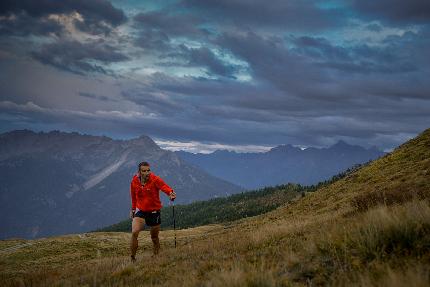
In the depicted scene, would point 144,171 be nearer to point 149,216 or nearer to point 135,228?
point 149,216

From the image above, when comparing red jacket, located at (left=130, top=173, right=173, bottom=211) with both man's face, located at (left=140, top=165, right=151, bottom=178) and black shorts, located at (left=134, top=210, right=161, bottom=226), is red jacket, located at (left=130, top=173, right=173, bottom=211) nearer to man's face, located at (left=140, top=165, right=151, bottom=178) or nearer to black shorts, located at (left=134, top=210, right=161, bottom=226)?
black shorts, located at (left=134, top=210, right=161, bottom=226)

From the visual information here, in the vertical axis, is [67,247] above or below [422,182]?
below

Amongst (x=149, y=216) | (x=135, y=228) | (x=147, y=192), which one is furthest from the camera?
(x=149, y=216)

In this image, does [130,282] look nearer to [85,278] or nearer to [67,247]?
[85,278]

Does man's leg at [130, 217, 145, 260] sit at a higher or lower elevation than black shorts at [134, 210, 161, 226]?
lower

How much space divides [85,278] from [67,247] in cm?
2866

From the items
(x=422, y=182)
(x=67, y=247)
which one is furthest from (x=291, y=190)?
(x=422, y=182)

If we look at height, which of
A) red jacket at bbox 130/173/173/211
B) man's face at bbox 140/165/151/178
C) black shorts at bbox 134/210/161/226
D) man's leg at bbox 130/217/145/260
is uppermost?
man's face at bbox 140/165/151/178

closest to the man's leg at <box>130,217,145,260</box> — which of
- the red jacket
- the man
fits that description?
→ the man

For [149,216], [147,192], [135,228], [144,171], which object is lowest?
[135,228]

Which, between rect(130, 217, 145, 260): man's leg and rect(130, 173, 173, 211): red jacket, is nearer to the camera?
rect(130, 217, 145, 260): man's leg

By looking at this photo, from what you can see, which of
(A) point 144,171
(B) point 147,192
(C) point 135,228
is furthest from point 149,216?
(A) point 144,171

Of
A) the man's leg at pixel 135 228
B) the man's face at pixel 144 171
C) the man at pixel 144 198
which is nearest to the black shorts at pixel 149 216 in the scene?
the man at pixel 144 198

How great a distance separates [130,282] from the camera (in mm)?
9305
